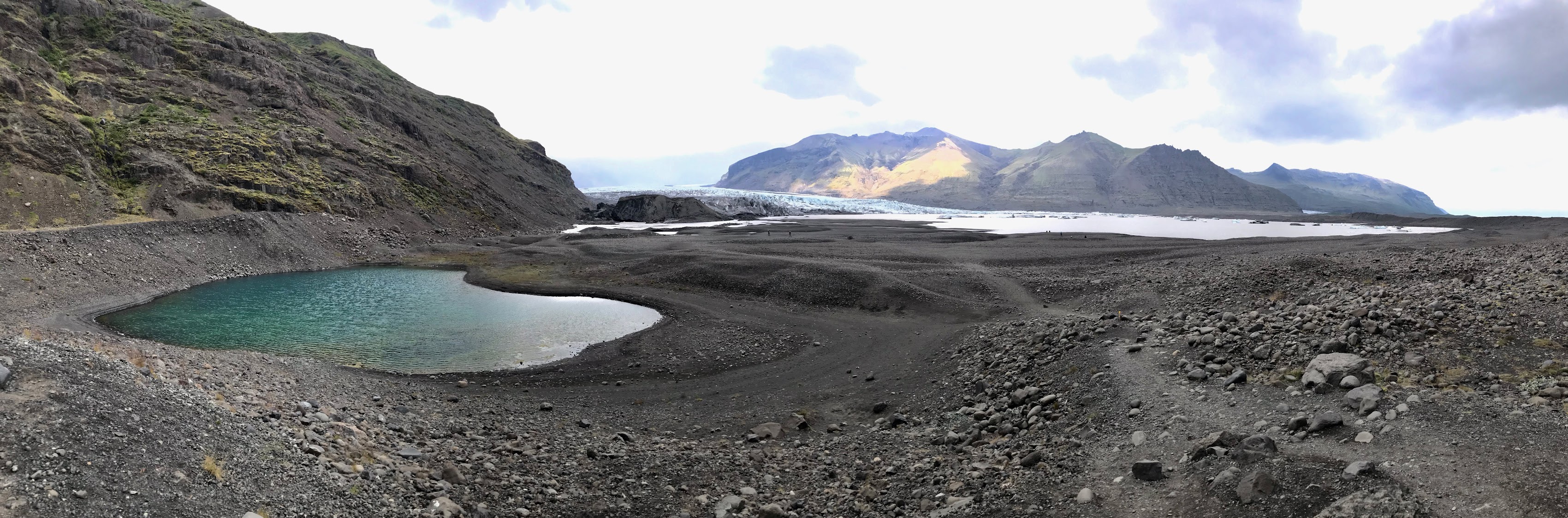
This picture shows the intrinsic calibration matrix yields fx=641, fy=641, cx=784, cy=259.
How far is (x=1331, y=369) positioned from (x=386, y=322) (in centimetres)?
3352

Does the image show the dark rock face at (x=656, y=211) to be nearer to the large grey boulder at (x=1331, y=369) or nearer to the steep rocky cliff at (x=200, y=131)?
the steep rocky cliff at (x=200, y=131)

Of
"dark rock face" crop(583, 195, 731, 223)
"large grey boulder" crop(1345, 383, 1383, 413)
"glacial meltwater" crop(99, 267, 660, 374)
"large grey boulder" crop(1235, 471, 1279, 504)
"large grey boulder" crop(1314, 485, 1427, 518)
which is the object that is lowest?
"glacial meltwater" crop(99, 267, 660, 374)

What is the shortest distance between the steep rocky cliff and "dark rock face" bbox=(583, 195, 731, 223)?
1793cm

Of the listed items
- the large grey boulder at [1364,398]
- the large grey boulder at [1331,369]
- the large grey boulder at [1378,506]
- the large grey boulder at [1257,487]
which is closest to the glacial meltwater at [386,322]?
the large grey boulder at [1257,487]

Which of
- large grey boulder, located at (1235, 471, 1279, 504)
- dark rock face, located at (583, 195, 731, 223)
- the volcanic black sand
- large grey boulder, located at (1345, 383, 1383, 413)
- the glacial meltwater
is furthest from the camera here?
dark rock face, located at (583, 195, 731, 223)

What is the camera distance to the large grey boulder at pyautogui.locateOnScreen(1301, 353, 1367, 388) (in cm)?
1123

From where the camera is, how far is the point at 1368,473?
797 centimetres

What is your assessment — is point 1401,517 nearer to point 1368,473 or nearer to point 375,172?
point 1368,473

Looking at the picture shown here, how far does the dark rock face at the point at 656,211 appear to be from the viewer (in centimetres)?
12056

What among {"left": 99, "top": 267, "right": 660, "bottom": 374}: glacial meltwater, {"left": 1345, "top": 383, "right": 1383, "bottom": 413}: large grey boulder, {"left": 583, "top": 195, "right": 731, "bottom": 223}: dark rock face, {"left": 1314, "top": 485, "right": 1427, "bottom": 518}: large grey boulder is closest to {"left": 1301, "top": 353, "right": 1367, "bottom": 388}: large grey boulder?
{"left": 1345, "top": 383, "right": 1383, "bottom": 413}: large grey boulder

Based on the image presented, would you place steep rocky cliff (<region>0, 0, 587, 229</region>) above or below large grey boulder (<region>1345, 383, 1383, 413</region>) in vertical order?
above

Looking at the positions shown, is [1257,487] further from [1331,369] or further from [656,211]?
[656,211]

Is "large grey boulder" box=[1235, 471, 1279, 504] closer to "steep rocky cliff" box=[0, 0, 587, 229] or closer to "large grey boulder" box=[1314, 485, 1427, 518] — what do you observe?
"large grey boulder" box=[1314, 485, 1427, 518]

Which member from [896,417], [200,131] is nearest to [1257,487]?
[896,417]
